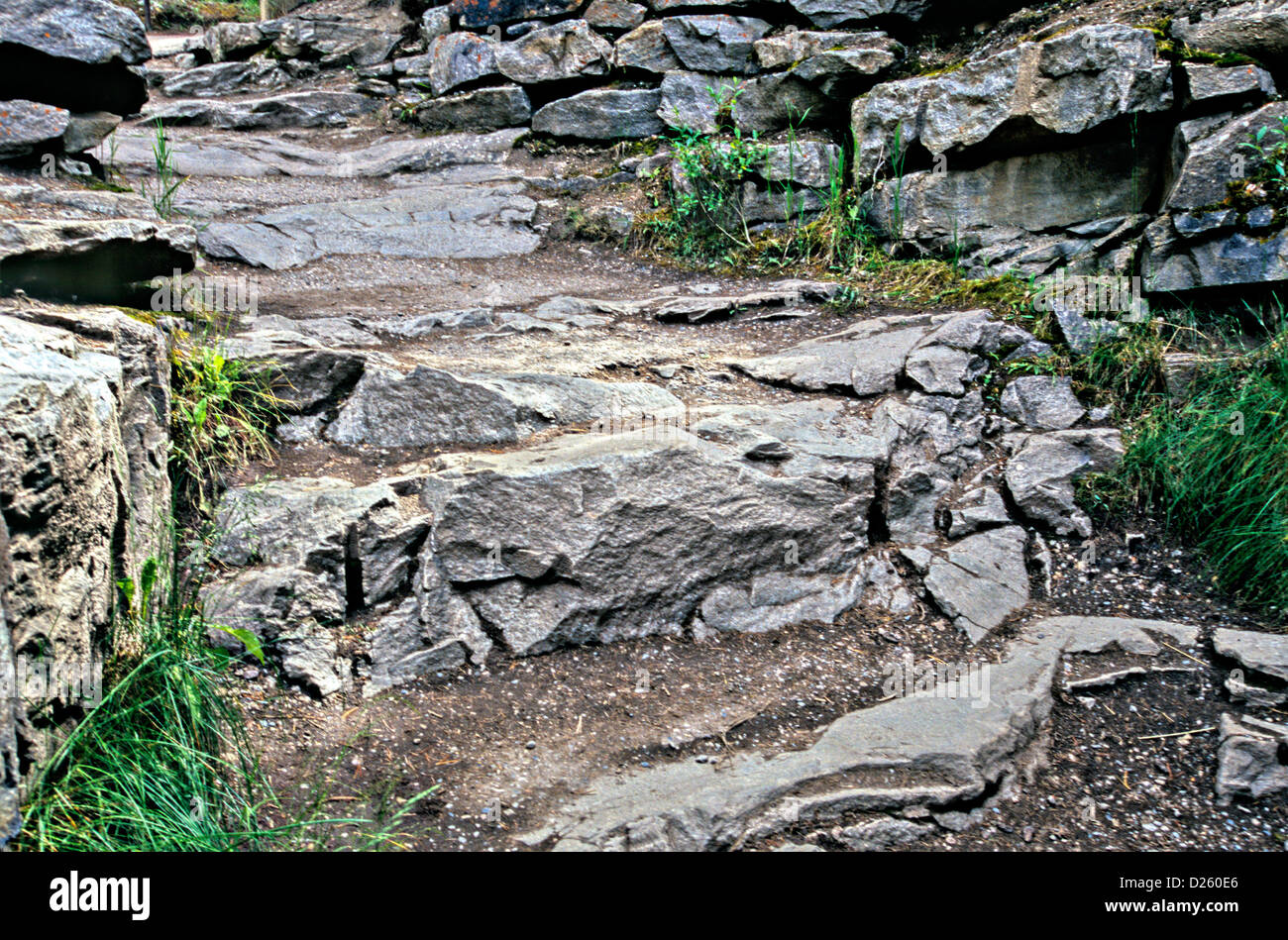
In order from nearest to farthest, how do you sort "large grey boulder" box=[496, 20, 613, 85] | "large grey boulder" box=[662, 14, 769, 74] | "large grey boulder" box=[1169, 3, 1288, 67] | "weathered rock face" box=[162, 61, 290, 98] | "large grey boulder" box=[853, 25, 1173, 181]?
"large grey boulder" box=[1169, 3, 1288, 67], "large grey boulder" box=[853, 25, 1173, 181], "large grey boulder" box=[662, 14, 769, 74], "large grey boulder" box=[496, 20, 613, 85], "weathered rock face" box=[162, 61, 290, 98]

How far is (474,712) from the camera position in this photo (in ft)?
10.1

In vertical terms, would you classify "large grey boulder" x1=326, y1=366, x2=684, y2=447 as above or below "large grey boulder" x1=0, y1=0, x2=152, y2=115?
below

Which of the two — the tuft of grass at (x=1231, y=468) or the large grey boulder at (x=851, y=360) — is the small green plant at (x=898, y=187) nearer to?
the large grey boulder at (x=851, y=360)

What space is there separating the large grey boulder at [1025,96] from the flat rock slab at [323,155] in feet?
10.5

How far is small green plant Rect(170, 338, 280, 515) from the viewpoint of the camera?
3402mm

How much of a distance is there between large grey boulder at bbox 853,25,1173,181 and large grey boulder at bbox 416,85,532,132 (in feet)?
10.1

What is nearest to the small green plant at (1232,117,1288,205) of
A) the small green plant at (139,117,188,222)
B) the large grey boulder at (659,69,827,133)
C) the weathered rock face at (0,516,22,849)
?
the large grey boulder at (659,69,827,133)

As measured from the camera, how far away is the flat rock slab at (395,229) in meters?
5.49

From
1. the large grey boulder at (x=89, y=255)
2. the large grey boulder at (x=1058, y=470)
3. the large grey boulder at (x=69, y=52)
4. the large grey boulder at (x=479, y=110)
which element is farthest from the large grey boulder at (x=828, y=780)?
the large grey boulder at (x=479, y=110)

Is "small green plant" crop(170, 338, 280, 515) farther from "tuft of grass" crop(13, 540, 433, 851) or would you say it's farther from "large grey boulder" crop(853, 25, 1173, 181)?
"large grey boulder" crop(853, 25, 1173, 181)

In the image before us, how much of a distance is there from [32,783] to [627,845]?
1526 mm

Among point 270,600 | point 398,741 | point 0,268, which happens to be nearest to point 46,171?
point 0,268

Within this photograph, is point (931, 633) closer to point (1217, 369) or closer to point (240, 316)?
point (1217, 369)

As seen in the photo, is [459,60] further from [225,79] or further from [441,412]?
[441,412]
